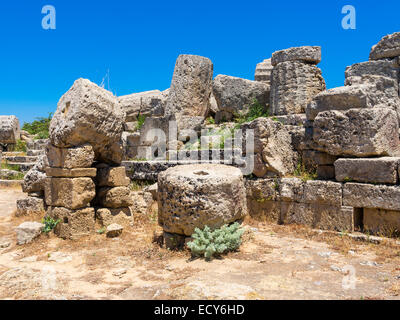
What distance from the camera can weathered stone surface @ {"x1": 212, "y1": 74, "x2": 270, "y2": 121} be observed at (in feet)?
33.8

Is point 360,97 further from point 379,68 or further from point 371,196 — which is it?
point 379,68

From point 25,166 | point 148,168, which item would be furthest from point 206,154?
point 25,166

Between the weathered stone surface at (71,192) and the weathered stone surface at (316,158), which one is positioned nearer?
the weathered stone surface at (71,192)

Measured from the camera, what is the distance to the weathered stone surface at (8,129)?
52.1 feet

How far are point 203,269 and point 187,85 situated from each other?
7171 millimetres

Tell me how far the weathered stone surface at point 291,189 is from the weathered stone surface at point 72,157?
3248 millimetres

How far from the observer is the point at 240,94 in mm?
10312

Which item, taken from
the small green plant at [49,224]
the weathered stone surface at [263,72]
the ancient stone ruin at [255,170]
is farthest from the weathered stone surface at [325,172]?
the weathered stone surface at [263,72]

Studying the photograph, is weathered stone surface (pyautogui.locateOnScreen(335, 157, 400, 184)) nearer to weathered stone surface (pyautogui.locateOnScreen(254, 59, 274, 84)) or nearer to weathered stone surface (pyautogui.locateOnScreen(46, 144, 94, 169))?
weathered stone surface (pyautogui.locateOnScreen(46, 144, 94, 169))

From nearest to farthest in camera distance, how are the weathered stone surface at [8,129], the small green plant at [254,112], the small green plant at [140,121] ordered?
the small green plant at [254,112]
the small green plant at [140,121]
the weathered stone surface at [8,129]

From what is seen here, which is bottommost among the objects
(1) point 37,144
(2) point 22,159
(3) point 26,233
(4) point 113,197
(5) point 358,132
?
(3) point 26,233

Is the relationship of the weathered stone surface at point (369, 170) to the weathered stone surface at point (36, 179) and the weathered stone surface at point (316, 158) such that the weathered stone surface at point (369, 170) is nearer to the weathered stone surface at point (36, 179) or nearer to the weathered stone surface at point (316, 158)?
the weathered stone surface at point (316, 158)

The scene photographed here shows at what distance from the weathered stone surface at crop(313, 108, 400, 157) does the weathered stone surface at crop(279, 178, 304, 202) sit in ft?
2.35

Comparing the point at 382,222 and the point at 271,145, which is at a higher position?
the point at 271,145
